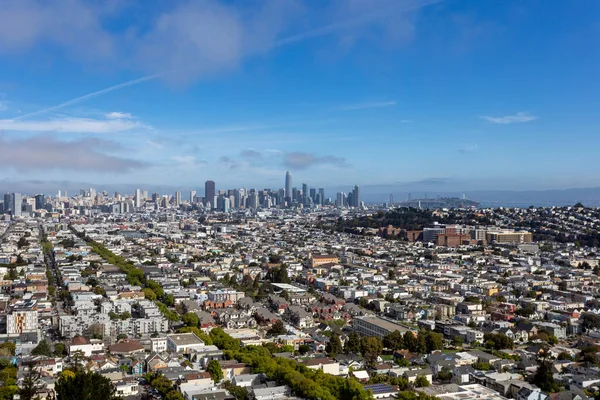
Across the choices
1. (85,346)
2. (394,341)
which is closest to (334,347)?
(394,341)

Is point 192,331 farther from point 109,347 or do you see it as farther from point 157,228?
point 157,228

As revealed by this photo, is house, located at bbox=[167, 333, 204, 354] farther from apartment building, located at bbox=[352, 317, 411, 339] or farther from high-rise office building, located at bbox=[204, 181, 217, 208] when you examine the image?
high-rise office building, located at bbox=[204, 181, 217, 208]

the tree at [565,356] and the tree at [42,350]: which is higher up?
the tree at [42,350]

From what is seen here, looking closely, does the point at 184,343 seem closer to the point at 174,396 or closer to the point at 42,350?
the point at 42,350

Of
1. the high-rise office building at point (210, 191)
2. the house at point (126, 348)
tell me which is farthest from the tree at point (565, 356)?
the high-rise office building at point (210, 191)

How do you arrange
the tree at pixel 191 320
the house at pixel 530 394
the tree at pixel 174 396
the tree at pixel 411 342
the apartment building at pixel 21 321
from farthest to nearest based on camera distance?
1. the tree at pixel 191 320
2. the apartment building at pixel 21 321
3. the tree at pixel 411 342
4. the house at pixel 530 394
5. the tree at pixel 174 396

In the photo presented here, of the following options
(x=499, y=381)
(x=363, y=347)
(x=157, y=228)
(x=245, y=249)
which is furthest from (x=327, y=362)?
(x=157, y=228)

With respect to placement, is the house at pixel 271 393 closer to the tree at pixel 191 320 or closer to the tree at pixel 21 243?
the tree at pixel 191 320

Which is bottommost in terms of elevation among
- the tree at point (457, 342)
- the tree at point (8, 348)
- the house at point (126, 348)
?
the tree at point (457, 342)

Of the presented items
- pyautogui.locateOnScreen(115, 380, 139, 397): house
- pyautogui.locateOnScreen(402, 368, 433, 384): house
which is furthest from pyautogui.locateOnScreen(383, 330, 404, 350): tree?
pyautogui.locateOnScreen(115, 380, 139, 397): house
